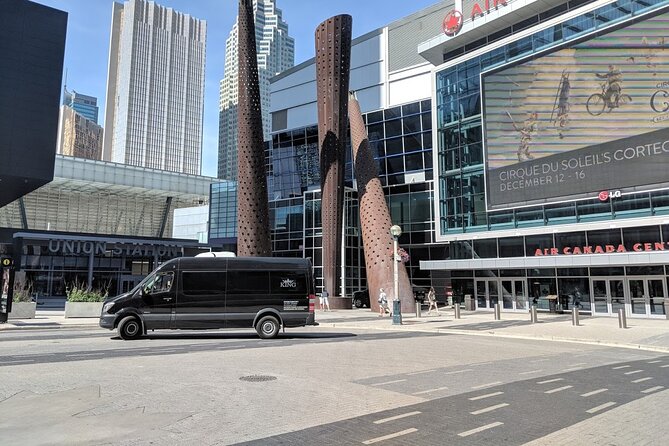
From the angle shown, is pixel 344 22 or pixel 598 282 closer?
pixel 598 282

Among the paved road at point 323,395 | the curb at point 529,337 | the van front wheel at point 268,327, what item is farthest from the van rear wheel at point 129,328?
the curb at point 529,337

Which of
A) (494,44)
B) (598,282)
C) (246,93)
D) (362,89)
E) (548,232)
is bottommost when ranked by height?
(598,282)

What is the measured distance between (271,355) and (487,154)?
90.1ft

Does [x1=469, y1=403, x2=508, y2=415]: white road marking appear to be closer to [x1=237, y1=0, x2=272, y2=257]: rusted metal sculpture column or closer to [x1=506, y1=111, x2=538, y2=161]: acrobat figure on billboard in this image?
[x1=237, y1=0, x2=272, y2=257]: rusted metal sculpture column

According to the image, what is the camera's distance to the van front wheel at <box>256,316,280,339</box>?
16.8m

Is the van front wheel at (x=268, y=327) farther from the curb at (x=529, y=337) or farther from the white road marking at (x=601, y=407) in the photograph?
the white road marking at (x=601, y=407)

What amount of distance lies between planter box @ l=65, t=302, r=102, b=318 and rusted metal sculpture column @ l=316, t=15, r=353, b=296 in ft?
52.5

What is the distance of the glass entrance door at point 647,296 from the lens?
27.6 metres

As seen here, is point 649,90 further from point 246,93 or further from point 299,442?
point 299,442

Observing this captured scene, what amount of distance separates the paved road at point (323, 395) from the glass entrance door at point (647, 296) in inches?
657

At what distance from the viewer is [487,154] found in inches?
1398

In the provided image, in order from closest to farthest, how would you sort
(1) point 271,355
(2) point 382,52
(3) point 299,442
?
(3) point 299,442, (1) point 271,355, (2) point 382,52

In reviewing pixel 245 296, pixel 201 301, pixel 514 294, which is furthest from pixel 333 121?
pixel 201 301

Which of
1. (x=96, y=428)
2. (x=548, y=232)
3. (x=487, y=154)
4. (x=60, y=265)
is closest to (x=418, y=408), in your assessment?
(x=96, y=428)
